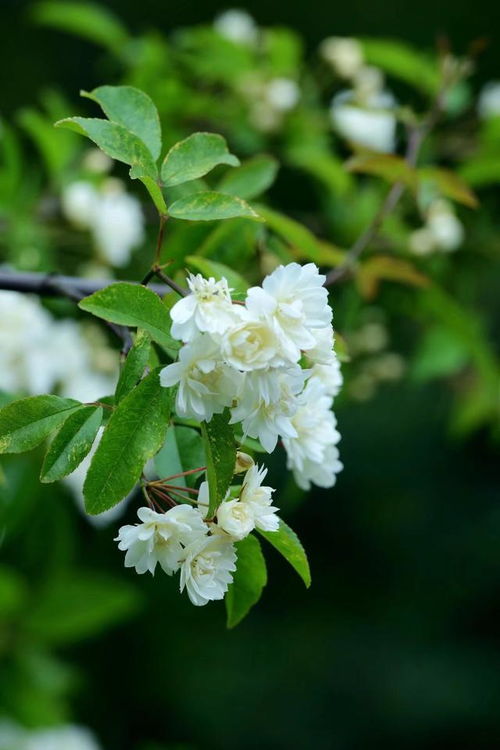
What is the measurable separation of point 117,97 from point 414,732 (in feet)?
9.74

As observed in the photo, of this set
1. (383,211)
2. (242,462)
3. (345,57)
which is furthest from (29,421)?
(345,57)

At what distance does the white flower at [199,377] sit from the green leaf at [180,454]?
0.35 feet

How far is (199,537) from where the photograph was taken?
1.90 feet

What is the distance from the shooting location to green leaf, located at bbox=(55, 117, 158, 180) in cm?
61

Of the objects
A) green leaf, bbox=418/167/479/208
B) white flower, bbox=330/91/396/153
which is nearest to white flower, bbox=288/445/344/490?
green leaf, bbox=418/167/479/208

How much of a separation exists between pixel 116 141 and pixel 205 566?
0.27m

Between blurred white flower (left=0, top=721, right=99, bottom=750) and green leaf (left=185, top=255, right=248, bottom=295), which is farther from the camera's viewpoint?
blurred white flower (left=0, top=721, right=99, bottom=750)

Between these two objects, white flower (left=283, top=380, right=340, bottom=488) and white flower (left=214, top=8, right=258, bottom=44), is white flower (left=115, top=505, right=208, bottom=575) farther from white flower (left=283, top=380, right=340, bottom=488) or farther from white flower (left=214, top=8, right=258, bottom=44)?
white flower (left=214, top=8, right=258, bottom=44)

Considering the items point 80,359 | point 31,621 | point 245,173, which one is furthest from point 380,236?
point 31,621

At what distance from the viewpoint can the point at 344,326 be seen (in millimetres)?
1463

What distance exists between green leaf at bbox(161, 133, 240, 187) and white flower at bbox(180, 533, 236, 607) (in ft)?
0.81

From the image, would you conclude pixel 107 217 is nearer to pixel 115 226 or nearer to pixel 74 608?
pixel 115 226

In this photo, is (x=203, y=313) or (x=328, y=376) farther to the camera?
(x=328, y=376)

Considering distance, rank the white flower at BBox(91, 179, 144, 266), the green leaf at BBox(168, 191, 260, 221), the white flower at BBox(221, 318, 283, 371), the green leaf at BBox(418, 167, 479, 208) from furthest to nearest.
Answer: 1. the white flower at BBox(91, 179, 144, 266)
2. the green leaf at BBox(418, 167, 479, 208)
3. the green leaf at BBox(168, 191, 260, 221)
4. the white flower at BBox(221, 318, 283, 371)
